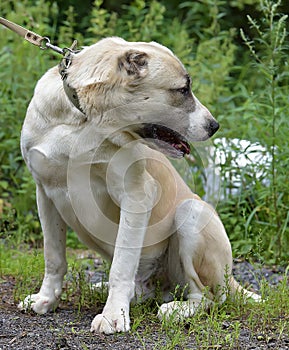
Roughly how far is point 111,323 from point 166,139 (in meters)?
0.96

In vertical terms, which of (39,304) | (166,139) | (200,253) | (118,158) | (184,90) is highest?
(184,90)

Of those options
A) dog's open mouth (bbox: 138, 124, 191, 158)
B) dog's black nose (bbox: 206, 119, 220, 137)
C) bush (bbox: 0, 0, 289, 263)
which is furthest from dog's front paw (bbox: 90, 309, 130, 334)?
bush (bbox: 0, 0, 289, 263)

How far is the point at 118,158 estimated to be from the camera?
3.85 metres

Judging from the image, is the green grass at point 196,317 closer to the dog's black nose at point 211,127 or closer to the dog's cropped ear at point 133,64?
the dog's black nose at point 211,127

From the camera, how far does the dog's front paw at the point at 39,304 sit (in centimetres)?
414

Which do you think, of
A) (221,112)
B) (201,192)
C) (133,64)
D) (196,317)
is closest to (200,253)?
(196,317)

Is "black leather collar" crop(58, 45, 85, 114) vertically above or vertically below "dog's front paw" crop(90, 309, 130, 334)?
above

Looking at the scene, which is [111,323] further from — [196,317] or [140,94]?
[140,94]

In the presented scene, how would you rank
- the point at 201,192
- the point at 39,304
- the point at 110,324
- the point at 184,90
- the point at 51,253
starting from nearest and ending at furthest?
1. the point at 110,324
2. the point at 184,90
3. the point at 39,304
4. the point at 51,253
5. the point at 201,192

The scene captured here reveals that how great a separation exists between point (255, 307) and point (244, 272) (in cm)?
140

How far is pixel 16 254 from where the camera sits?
5598 mm

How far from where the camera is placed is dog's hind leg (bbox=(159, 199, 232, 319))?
4199 mm

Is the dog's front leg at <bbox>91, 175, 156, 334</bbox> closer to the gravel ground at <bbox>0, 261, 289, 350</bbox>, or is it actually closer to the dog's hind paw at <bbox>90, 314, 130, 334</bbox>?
the dog's hind paw at <bbox>90, 314, 130, 334</bbox>

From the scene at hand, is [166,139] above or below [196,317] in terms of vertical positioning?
above
